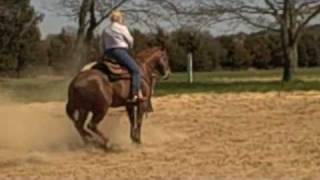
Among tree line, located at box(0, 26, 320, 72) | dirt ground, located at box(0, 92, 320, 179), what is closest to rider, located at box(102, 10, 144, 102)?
dirt ground, located at box(0, 92, 320, 179)

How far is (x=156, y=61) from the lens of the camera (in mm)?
16375

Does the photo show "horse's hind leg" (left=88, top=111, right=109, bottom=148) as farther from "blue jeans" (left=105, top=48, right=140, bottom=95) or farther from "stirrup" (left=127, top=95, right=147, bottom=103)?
"blue jeans" (left=105, top=48, right=140, bottom=95)

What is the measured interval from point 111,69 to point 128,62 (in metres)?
0.35

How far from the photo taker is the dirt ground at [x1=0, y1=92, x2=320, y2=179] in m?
12.4

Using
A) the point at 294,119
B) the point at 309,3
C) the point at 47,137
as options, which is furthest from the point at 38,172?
the point at 309,3

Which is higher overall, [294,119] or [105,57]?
[105,57]

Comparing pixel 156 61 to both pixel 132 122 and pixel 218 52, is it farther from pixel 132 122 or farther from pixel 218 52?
pixel 218 52

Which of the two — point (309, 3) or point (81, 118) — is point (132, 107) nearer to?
point (81, 118)

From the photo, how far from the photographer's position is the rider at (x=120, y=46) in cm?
1530

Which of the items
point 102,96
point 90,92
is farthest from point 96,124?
point 90,92

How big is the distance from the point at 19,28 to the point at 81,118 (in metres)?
40.7

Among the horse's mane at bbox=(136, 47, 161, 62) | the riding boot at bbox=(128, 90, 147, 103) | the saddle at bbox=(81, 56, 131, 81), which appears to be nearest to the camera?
the saddle at bbox=(81, 56, 131, 81)

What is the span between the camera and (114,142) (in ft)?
53.2

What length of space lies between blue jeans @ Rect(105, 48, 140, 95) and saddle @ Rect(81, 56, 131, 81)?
66 millimetres
